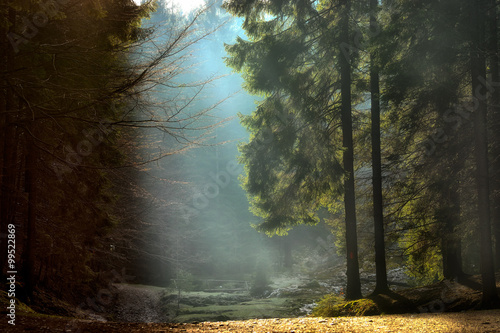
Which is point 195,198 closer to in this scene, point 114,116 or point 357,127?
point 357,127

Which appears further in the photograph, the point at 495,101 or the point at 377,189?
the point at 377,189

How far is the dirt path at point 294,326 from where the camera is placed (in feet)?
16.6

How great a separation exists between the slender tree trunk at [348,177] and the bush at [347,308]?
0.83 meters

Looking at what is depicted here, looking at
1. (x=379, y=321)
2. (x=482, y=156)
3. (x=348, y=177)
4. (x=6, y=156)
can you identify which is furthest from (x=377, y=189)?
(x=6, y=156)

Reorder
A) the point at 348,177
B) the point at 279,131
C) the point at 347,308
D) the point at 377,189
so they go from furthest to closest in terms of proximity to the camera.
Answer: the point at 279,131 < the point at 348,177 < the point at 377,189 < the point at 347,308

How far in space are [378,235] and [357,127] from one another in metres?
3.91

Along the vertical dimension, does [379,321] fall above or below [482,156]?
below

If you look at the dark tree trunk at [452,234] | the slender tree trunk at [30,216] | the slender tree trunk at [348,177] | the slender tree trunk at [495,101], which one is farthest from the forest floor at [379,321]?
the slender tree trunk at [495,101]

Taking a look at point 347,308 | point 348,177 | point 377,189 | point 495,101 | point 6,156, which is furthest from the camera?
point 348,177

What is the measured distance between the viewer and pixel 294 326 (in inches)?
251

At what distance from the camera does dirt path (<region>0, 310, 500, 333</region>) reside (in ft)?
16.6

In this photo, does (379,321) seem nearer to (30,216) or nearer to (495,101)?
(495,101)

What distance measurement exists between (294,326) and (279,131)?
23.8 feet

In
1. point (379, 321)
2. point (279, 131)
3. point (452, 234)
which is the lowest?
point (379, 321)
